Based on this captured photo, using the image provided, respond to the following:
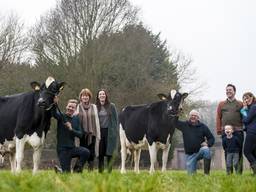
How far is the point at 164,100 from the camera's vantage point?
1510cm

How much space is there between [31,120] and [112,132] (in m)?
2.12

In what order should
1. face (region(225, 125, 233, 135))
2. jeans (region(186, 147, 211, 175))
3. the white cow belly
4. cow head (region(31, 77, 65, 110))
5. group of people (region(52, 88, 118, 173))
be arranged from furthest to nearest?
→ the white cow belly < jeans (region(186, 147, 211, 175)) < face (region(225, 125, 233, 135)) < group of people (region(52, 88, 118, 173)) < cow head (region(31, 77, 65, 110))

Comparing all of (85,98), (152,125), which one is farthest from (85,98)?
(152,125)

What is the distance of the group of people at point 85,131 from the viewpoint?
1081 centimetres

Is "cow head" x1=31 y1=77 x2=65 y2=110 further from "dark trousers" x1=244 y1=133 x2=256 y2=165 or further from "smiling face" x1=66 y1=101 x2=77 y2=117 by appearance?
"dark trousers" x1=244 y1=133 x2=256 y2=165

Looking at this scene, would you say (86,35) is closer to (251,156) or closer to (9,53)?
(9,53)

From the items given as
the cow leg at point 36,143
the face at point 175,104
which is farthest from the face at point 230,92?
the cow leg at point 36,143

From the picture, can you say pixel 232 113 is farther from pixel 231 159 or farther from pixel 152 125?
pixel 152 125

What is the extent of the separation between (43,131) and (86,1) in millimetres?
25028

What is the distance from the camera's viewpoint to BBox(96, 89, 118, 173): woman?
40.0 feet

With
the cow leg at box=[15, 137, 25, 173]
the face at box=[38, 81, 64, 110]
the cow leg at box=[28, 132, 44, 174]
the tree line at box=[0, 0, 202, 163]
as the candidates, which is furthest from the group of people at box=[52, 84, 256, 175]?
the tree line at box=[0, 0, 202, 163]

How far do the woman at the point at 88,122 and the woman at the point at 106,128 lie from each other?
44cm

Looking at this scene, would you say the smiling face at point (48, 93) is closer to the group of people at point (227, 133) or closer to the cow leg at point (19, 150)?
the cow leg at point (19, 150)

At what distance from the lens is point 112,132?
12.3 metres
